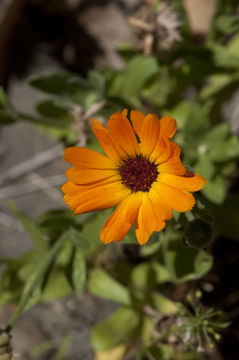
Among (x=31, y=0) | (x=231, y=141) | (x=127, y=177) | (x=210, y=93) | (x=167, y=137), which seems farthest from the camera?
(x=31, y=0)

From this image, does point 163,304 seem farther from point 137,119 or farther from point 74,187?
point 137,119

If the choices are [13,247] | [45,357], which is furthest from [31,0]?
[45,357]

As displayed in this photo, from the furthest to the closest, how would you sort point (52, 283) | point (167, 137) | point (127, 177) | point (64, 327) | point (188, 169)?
point (64, 327), point (52, 283), point (127, 177), point (188, 169), point (167, 137)

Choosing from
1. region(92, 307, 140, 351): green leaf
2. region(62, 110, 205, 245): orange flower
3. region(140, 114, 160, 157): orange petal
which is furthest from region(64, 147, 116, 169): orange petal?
region(92, 307, 140, 351): green leaf

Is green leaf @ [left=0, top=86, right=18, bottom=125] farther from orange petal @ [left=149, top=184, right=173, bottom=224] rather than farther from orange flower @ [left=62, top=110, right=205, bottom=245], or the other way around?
orange petal @ [left=149, top=184, right=173, bottom=224]

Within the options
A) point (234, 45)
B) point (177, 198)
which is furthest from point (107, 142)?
point (234, 45)

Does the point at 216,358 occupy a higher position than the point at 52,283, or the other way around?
the point at 52,283

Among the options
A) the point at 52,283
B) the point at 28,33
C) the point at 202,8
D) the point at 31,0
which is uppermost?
the point at 31,0

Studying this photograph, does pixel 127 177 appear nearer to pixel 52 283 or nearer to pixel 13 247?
pixel 52 283

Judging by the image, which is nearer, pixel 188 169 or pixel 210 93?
pixel 188 169
